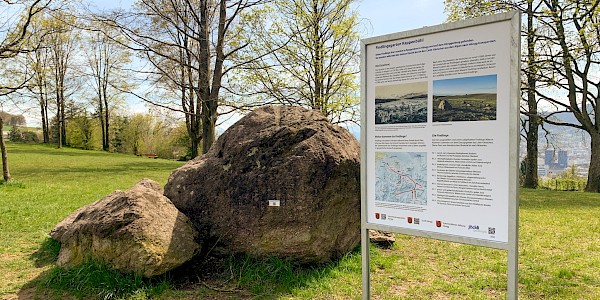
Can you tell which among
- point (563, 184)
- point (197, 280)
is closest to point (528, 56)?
point (563, 184)

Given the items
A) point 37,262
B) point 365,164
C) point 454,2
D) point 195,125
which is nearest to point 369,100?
point 365,164

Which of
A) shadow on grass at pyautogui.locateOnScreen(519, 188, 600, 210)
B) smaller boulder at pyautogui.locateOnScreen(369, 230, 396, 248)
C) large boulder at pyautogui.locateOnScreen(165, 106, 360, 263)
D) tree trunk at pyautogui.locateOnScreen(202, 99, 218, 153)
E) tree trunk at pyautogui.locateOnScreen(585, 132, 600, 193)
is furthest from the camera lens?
tree trunk at pyautogui.locateOnScreen(585, 132, 600, 193)

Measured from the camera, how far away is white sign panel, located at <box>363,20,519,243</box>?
350 cm

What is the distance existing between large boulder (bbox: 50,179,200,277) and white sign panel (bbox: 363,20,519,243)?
7.64ft

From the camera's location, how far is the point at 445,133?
3.73 m

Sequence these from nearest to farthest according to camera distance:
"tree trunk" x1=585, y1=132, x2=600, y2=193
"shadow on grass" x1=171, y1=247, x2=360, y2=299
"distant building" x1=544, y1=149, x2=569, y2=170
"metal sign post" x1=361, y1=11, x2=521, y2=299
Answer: "metal sign post" x1=361, y1=11, x2=521, y2=299
"shadow on grass" x1=171, y1=247, x2=360, y2=299
"tree trunk" x1=585, y1=132, x2=600, y2=193
"distant building" x1=544, y1=149, x2=569, y2=170

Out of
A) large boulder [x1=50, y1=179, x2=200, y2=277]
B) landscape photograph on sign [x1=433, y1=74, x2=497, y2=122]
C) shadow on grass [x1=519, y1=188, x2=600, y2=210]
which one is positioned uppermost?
landscape photograph on sign [x1=433, y1=74, x2=497, y2=122]

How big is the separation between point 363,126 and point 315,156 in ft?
4.49

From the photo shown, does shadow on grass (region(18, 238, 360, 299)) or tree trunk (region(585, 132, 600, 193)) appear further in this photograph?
tree trunk (region(585, 132, 600, 193))

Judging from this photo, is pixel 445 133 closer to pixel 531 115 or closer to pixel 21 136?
pixel 531 115

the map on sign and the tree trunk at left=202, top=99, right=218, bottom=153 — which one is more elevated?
the tree trunk at left=202, top=99, right=218, bottom=153

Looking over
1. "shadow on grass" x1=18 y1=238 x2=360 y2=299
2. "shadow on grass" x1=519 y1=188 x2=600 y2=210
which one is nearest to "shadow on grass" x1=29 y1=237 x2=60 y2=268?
"shadow on grass" x1=18 y1=238 x2=360 y2=299

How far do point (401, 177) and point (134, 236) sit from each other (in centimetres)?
295

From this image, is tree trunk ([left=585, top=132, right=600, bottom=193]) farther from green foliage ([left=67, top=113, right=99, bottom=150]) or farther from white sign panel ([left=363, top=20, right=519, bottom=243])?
green foliage ([left=67, top=113, right=99, bottom=150])
